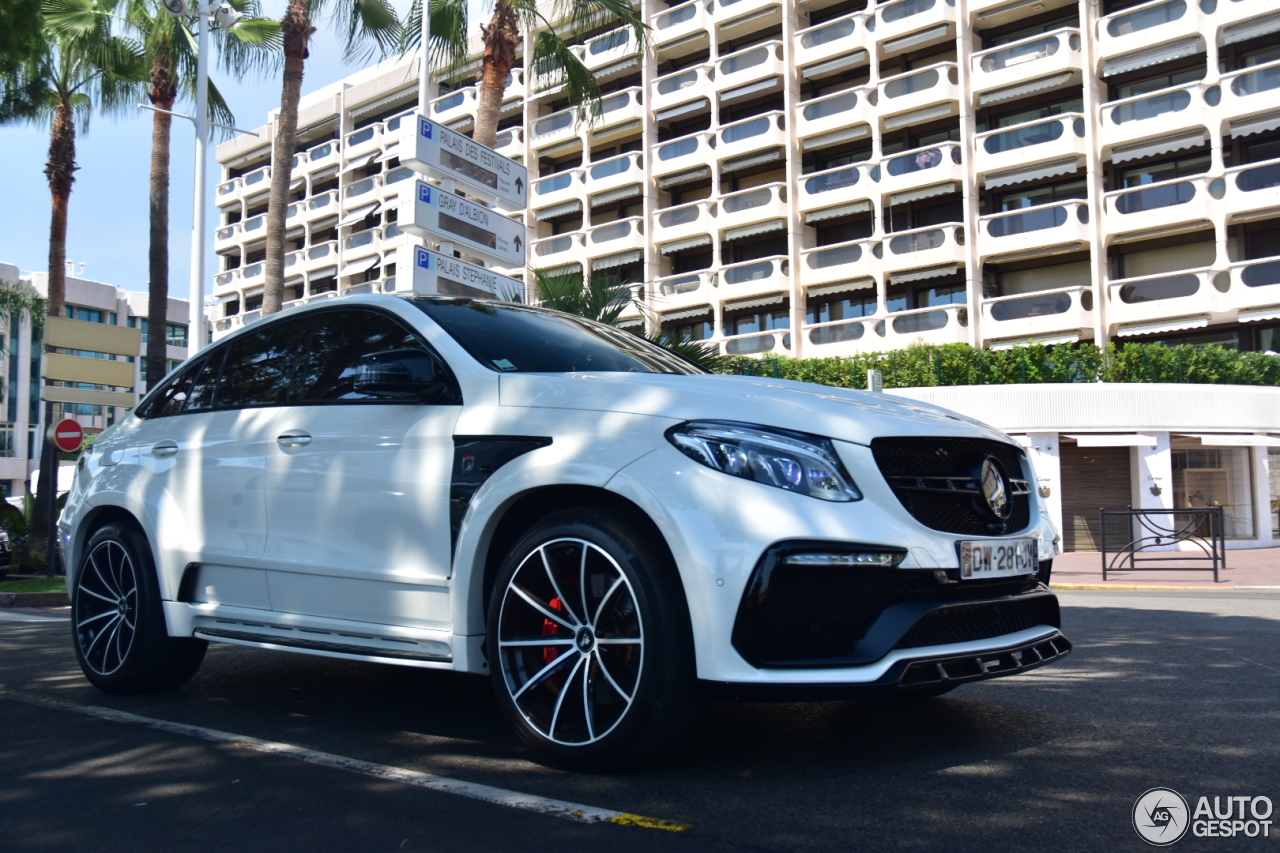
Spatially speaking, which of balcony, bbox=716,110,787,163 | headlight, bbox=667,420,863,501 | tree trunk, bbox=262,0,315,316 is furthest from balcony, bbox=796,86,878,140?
headlight, bbox=667,420,863,501

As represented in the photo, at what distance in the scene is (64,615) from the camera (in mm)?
11227

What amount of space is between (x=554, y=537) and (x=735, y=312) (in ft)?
117

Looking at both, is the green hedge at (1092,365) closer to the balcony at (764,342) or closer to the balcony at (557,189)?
the balcony at (764,342)

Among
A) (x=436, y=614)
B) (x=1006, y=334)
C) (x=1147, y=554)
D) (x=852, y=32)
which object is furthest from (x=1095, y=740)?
(x=852, y=32)

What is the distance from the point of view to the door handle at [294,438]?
4.41 meters

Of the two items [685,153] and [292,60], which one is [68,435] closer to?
[292,60]

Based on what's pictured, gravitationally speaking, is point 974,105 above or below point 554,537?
above

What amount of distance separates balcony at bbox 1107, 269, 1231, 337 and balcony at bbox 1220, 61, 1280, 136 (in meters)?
3.98

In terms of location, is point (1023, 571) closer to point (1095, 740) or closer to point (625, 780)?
point (1095, 740)

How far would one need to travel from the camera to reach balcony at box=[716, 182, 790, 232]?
36.2 metres

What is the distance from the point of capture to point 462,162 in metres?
11.6

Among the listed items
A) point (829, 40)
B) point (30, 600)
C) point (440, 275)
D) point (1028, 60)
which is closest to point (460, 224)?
point (440, 275)

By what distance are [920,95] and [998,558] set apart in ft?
105

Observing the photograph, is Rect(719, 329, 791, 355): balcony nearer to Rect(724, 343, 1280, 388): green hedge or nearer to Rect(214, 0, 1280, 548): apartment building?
Rect(214, 0, 1280, 548): apartment building
